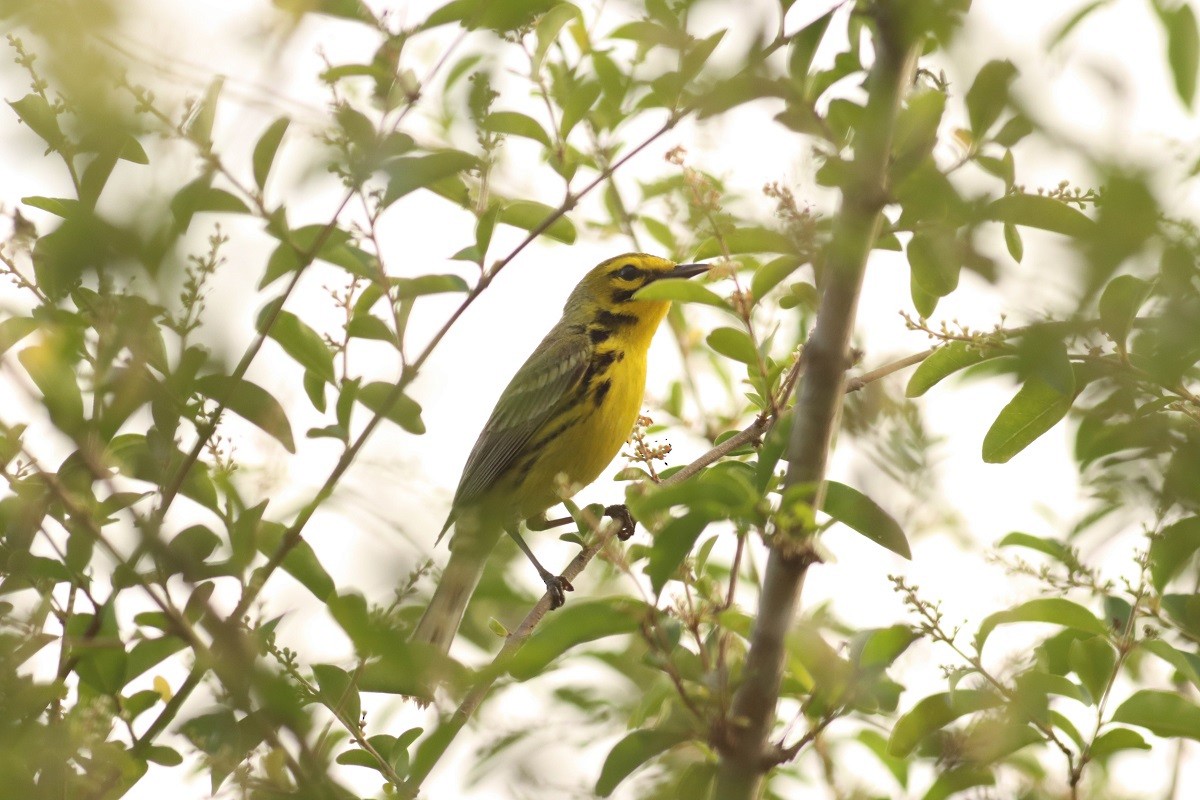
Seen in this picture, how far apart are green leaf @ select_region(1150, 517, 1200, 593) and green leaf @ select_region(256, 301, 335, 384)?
1.78 meters

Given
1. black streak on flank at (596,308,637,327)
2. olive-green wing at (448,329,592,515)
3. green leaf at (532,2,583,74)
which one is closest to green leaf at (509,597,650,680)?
green leaf at (532,2,583,74)

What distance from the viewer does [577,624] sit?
2014 mm

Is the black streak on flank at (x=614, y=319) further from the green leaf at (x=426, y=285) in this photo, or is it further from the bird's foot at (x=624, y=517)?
the green leaf at (x=426, y=285)

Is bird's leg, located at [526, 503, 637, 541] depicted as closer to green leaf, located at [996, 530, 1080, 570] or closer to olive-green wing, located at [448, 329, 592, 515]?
olive-green wing, located at [448, 329, 592, 515]

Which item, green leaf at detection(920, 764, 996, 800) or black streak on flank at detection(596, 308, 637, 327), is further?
black streak on flank at detection(596, 308, 637, 327)

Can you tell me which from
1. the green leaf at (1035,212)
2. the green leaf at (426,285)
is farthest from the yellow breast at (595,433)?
the green leaf at (1035,212)

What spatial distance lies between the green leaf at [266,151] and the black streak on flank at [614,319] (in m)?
3.98

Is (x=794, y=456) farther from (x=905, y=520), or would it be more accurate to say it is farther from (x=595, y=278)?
(x=595, y=278)

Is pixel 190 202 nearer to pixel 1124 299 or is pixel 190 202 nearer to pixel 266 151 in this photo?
pixel 266 151

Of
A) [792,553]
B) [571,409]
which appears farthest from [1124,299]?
[571,409]

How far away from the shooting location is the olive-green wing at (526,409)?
250 inches

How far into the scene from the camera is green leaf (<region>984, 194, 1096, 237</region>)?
1.51m

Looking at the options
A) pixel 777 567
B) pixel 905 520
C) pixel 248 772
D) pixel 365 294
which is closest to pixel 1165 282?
pixel 905 520

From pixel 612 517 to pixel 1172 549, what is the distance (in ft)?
11.9
